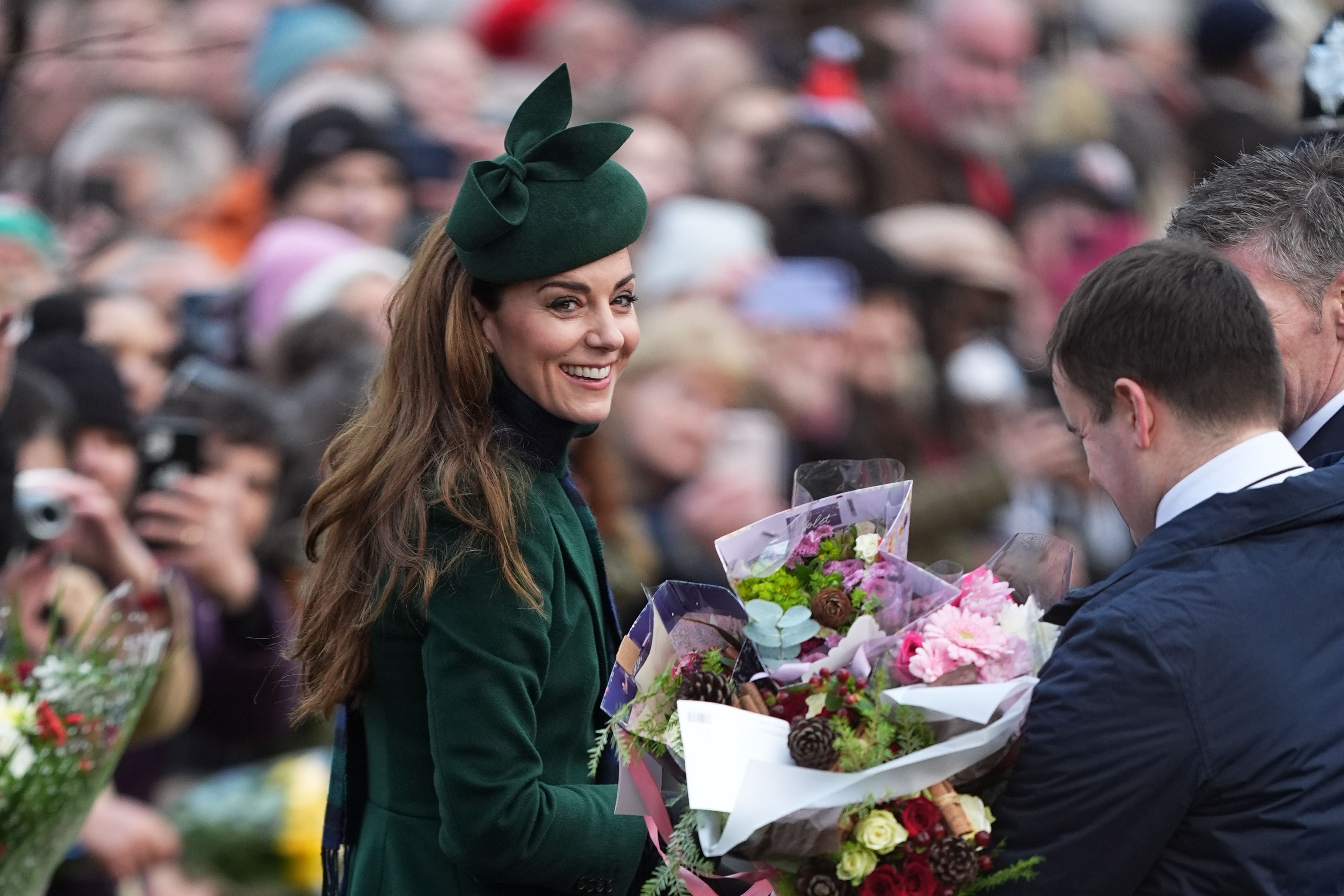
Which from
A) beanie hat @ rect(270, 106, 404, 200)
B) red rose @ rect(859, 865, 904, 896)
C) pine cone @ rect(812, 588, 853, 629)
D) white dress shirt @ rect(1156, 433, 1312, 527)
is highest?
white dress shirt @ rect(1156, 433, 1312, 527)

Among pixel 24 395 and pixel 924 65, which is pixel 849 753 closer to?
pixel 24 395

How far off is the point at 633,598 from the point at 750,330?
174 centimetres

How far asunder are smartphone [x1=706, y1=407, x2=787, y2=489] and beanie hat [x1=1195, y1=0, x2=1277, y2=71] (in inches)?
173

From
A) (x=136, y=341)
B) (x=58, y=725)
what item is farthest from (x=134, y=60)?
(x=58, y=725)

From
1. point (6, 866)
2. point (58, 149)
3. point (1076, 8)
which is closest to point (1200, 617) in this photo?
point (6, 866)

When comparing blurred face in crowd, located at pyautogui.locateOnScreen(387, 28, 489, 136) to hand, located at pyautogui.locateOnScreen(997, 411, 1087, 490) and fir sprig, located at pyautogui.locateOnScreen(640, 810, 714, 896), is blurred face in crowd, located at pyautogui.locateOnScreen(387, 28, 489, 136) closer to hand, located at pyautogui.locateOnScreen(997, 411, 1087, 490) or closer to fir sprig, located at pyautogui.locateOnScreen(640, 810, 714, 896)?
hand, located at pyautogui.locateOnScreen(997, 411, 1087, 490)

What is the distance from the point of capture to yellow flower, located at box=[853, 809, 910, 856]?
1.94 metres

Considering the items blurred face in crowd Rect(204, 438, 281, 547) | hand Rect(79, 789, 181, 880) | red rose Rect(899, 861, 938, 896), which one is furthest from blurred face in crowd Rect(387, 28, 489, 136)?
red rose Rect(899, 861, 938, 896)

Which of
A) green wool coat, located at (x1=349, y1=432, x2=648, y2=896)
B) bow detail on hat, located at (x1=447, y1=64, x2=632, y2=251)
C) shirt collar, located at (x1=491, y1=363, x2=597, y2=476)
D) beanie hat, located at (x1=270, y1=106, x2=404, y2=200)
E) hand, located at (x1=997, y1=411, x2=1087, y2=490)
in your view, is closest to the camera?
green wool coat, located at (x1=349, y1=432, x2=648, y2=896)

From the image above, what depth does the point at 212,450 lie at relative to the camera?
4.55 m

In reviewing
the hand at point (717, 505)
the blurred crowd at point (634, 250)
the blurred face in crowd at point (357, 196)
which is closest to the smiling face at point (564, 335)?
the blurred crowd at point (634, 250)

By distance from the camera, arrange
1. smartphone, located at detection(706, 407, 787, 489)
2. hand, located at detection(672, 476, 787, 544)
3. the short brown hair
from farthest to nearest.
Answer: smartphone, located at detection(706, 407, 787, 489), hand, located at detection(672, 476, 787, 544), the short brown hair

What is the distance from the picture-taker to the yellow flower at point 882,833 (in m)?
1.94

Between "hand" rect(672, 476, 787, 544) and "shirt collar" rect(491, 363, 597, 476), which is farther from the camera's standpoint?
"hand" rect(672, 476, 787, 544)
